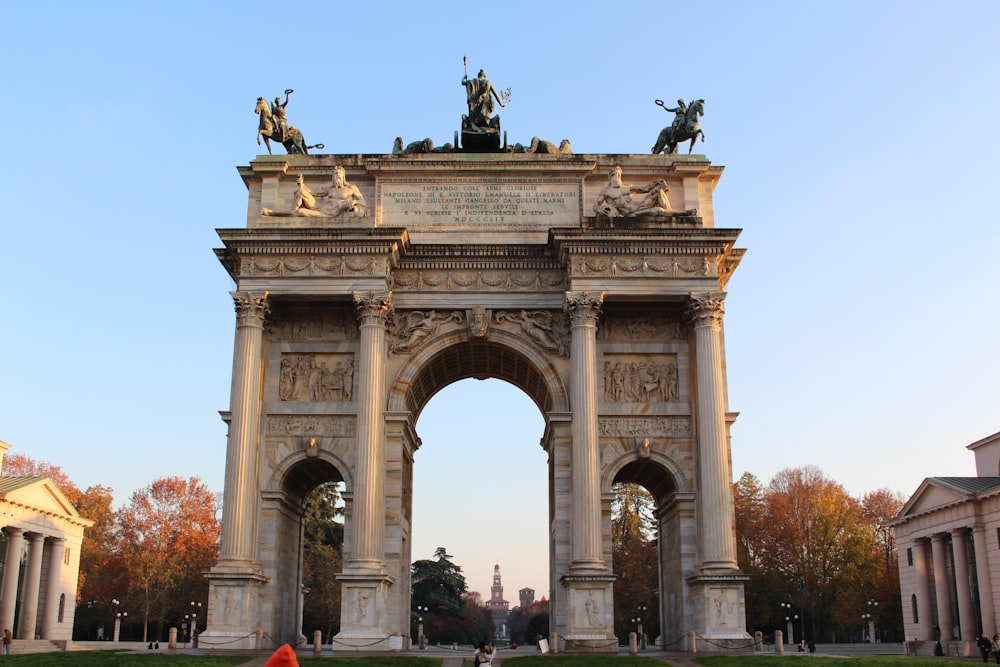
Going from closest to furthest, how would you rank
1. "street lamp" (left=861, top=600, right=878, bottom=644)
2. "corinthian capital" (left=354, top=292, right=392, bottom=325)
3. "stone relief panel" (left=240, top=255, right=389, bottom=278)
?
"corinthian capital" (left=354, top=292, right=392, bottom=325), "stone relief panel" (left=240, top=255, right=389, bottom=278), "street lamp" (left=861, top=600, right=878, bottom=644)

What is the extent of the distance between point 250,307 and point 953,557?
125 ft

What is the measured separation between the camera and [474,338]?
110 feet

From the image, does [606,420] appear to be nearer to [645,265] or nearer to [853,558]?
[645,265]

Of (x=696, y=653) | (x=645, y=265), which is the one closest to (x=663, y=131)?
(x=645, y=265)

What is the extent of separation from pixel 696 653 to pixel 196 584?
Result: 49083 millimetres

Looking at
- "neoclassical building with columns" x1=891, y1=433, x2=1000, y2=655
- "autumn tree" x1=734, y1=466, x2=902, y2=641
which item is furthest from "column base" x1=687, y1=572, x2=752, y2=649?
"autumn tree" x1=734, y1=466, x2=902, y2=641

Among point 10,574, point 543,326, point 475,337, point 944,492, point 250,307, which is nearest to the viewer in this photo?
point 250,307

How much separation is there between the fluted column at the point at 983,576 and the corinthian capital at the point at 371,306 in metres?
31.6

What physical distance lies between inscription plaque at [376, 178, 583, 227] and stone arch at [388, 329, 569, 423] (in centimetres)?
407

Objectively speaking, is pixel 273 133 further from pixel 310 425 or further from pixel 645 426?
pixel 645 426

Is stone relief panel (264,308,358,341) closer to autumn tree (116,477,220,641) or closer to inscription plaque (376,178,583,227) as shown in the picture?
inscription plaque (376,178,583,227)

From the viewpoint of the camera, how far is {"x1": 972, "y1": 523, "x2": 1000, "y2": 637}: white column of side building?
4588cm

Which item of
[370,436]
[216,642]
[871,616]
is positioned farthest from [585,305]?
[871,616]

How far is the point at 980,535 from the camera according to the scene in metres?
47.2
